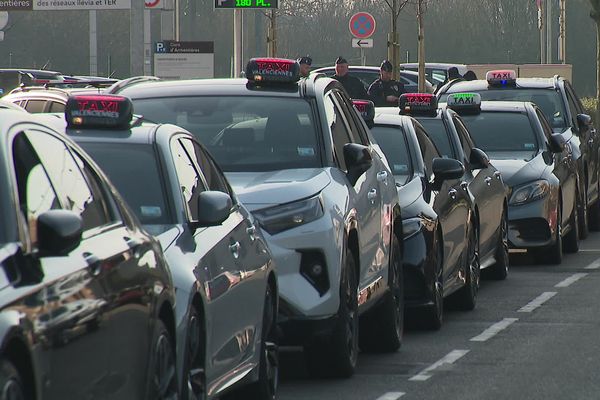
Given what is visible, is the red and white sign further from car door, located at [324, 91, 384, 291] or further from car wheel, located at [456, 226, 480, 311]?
car door, located at [324, 91, 384, 291]

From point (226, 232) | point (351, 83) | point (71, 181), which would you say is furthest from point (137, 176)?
point (351, 83)

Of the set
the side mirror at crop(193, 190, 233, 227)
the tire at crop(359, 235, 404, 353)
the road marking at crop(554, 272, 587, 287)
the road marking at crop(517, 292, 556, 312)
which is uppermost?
the side mirror at crop(193, 190, 233, 227)

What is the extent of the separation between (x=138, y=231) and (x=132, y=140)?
1579 millimetres

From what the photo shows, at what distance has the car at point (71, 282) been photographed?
17.0ft

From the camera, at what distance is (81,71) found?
83.4 meters

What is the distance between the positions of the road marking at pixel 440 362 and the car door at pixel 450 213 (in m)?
1.70

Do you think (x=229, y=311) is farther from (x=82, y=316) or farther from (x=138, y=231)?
(x=82, y=316)

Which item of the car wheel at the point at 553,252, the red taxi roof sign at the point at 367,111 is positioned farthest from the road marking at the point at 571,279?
the red taxi roof sign at the point at 367,111

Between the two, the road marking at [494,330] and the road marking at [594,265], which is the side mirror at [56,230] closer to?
the road marking at [494,330]

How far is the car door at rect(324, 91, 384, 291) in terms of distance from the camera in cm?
1071

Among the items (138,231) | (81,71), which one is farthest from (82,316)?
(81,71)

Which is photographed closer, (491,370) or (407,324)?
(491,370)

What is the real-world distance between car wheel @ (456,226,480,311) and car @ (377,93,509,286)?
360 millimetres

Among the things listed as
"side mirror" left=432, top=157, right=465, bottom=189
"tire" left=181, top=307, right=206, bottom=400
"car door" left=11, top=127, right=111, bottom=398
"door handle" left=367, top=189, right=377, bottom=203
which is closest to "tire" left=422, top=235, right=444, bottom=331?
"side mirror" left=432, top=157, right=465, bottom=189
